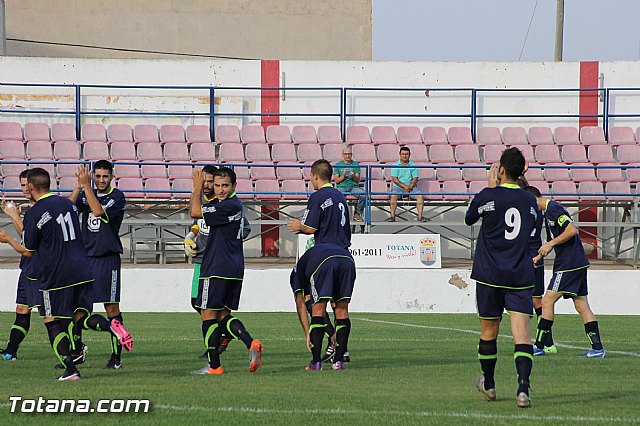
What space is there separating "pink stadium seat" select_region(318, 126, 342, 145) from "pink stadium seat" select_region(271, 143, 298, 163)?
0.82m

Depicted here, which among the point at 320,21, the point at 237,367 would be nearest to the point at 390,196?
the point at 237,367

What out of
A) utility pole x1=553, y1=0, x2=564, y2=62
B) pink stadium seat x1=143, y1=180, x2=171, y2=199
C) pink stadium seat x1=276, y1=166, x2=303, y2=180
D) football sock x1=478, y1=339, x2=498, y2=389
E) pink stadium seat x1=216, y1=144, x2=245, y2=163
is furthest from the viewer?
utility pole x1=553, y1=0, x2=564, y2=62

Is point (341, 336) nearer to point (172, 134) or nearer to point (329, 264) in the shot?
point (329, 264)

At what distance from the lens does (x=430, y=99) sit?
24969 mm

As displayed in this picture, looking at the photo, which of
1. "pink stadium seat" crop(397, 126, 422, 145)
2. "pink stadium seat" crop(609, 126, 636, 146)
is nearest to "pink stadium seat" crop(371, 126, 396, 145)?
"pink stadium seat" crop(397, 126, 422, 145)

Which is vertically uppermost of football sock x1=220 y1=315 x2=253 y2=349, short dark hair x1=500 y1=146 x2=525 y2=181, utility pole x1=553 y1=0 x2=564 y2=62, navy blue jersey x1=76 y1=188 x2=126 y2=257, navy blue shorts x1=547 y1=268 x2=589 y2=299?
utility pole x1=553 y1=0 x2=564 y2=62

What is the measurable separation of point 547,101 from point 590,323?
14.7m

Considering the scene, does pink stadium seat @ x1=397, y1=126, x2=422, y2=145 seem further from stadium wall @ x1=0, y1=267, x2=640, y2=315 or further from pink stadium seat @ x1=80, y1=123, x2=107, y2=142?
pink stadium seat @ x1=80, y1=123, x2=107, y2=142

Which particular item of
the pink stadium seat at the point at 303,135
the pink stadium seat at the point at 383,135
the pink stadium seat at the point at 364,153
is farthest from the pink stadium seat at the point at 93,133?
the pink stadium seat at the point at 383,135

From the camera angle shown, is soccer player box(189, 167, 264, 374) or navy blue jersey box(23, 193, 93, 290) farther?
soccer player box(189, 167, 264, 374)

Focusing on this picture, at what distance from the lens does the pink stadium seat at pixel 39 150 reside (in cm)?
2188

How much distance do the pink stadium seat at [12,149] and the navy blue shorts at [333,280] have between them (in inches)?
549

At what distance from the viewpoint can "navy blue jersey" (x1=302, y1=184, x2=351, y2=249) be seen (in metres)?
9.59

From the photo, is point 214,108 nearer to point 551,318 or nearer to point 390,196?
point 390,196
